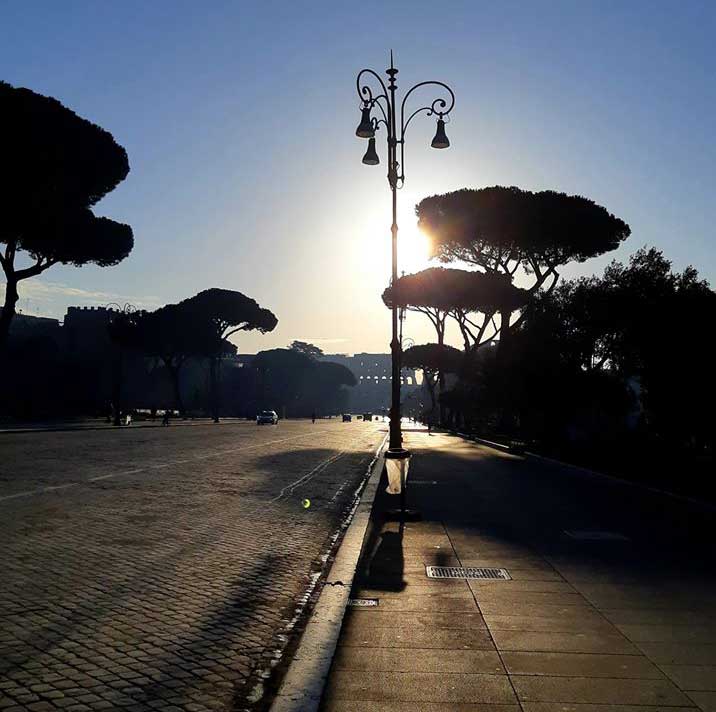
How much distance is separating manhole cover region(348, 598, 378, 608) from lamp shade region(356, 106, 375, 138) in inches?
486

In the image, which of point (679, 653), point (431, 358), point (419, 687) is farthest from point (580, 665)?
point (431, 358)

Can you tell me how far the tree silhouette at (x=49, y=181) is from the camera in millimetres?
34156

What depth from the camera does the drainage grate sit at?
8031mm

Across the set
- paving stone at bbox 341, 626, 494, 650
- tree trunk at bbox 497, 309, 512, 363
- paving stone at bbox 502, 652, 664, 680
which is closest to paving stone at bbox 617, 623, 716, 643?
paving stone at bbox 502, 652, 664, 680

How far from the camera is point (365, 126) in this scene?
17.6 m

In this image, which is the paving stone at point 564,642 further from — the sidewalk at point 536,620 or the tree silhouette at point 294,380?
the tree silhouette at point 294,380

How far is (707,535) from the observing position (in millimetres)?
11086

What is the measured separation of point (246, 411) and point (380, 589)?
4862 inches

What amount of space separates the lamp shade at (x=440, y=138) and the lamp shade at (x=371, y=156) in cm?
123

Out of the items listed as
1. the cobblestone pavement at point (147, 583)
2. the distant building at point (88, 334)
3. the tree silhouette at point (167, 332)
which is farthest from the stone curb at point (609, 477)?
the distant building at point (88, 334)

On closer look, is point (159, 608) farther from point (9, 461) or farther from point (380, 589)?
point (9, 461)

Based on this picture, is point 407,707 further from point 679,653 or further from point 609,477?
point 609,477

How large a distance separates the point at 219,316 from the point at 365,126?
59581 mm

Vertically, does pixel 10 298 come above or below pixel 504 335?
above
